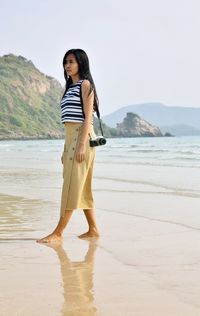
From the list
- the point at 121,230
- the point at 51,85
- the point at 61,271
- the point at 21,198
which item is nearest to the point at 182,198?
the point at 21,198

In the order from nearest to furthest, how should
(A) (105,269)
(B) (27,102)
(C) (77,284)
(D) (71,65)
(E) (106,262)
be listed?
(C) (77,284), (A) (105,269), (E) (106,262), (D) (71,65), (B) (27,102)

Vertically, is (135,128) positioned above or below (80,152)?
above

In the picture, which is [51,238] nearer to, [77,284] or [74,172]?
[74,172]

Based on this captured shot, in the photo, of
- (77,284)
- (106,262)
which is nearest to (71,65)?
(106,262)

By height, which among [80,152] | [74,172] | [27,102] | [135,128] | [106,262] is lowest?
[106,262]

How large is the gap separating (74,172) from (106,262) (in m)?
1.14

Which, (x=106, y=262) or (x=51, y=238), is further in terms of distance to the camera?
(x=51, y=238)

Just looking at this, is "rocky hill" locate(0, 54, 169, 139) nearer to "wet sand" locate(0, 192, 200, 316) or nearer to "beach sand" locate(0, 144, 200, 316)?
"beach sand" locate(0, 144, 200, 316)

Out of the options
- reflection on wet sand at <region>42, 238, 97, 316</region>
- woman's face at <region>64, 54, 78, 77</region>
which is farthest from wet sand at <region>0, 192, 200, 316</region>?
woman's face at <region>64, 54, 78, 77</region>

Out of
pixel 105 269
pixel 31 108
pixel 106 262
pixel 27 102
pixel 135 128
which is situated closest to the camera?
pixel 105 269

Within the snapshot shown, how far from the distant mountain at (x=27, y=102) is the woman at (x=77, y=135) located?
408ft

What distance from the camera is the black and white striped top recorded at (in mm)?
5043

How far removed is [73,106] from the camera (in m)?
5.05

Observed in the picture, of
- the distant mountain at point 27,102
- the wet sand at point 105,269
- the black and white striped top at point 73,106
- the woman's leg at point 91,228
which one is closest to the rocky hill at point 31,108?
the distant mountain at point 27,102
